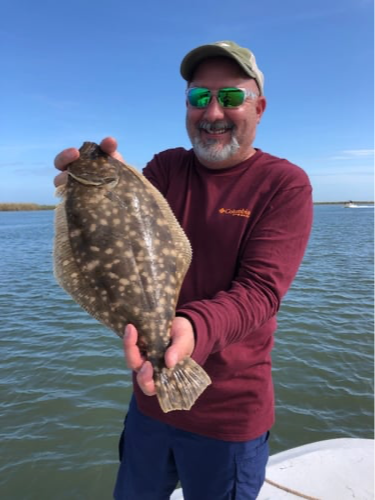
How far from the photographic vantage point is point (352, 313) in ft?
42.4

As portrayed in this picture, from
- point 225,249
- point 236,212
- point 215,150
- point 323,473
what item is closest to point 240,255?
point 225,249

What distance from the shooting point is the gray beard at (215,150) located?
120 inches

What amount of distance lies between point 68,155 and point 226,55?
1288mm

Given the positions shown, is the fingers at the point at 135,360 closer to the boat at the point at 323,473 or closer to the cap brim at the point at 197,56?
the cap brim at the point at 197,56

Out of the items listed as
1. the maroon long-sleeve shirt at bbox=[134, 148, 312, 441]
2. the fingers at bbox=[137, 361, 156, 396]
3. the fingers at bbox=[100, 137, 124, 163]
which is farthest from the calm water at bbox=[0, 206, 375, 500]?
the fingers at bbox=[100, 137, 124, 163]

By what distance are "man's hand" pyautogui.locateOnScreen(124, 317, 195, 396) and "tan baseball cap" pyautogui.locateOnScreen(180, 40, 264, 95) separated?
1.86 metres

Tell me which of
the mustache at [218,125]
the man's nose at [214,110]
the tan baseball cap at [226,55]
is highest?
the tan baseball cap at [226,55]

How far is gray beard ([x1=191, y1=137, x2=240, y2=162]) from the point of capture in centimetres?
306

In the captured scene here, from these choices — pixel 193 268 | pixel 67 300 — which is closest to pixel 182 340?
pixel 193 268

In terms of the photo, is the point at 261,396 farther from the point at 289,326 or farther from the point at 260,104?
the point at 289,326

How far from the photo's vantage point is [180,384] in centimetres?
230

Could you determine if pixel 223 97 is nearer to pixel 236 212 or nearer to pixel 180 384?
pixel 236 212

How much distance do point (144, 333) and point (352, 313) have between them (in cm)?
1197

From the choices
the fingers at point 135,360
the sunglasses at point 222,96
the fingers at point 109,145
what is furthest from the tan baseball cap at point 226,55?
the fingers at point 135,360
